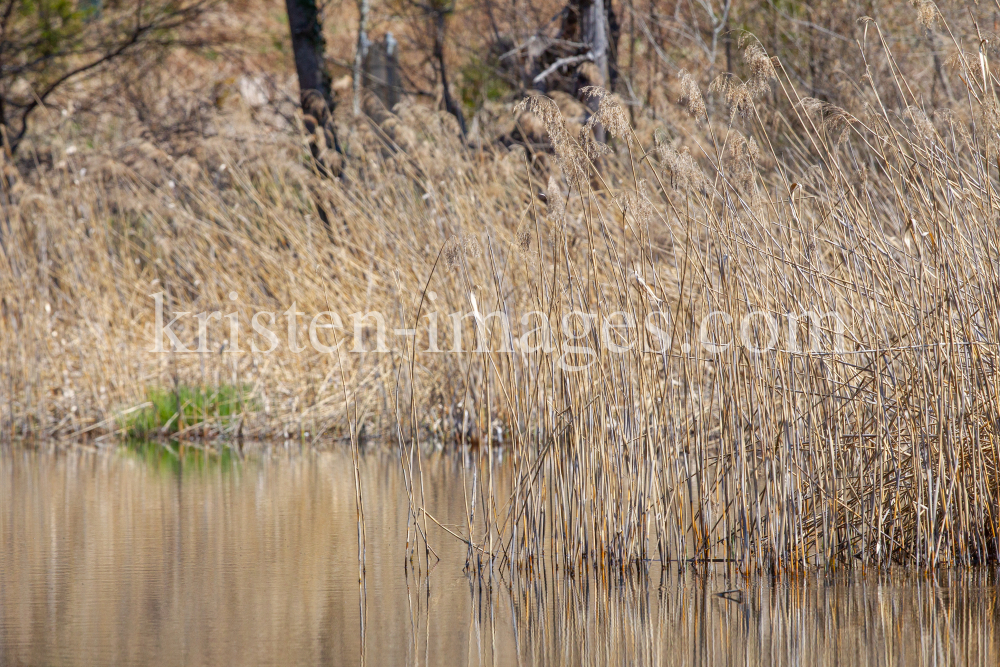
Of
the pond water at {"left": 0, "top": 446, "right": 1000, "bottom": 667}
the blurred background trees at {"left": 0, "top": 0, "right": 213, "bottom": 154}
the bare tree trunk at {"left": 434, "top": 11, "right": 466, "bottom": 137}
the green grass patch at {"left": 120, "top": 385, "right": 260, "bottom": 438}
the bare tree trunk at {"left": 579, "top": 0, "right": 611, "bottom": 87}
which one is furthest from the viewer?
the bare tree trunk at {"left": 434, "top": 11, "right": 466, "bottom": 137}

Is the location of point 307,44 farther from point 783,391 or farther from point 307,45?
point 783,391

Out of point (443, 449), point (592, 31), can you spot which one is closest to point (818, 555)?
point (443, 449)

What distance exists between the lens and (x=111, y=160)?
258 inches

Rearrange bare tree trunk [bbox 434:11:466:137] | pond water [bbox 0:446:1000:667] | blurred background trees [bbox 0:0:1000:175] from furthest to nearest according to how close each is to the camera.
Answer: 1. bare tree trunk [bbox 434:11:466:137]
2. blurred background trees [bbox 0:0:1000:175]
3. pond water [bbox 0:446:1000:667]

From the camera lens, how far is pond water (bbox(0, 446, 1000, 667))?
250cm

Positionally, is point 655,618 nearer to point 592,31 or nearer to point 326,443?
point 326,443

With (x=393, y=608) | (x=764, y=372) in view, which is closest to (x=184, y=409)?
(x=393, y=608)

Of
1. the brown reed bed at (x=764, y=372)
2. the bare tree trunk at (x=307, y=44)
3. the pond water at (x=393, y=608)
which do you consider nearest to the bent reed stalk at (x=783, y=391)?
the brown reed bed at (x=764, y=372)

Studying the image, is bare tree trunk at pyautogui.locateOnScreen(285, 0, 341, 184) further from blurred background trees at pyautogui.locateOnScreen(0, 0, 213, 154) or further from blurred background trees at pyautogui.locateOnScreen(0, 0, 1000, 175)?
blurred background trees at pyautogui.locateOnScreen(0, 0, 213, 154)

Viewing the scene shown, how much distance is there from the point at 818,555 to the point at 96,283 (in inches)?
190

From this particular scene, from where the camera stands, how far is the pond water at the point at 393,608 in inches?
98.3

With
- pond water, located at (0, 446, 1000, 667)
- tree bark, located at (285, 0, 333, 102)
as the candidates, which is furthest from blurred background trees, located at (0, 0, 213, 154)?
pond water, located at (0, 446, 1000, 667)

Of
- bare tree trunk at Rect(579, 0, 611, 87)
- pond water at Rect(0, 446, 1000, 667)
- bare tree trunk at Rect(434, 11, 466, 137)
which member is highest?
bare tree trunk at Rect(434, 11, 466, 137)

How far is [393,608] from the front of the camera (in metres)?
2.85
